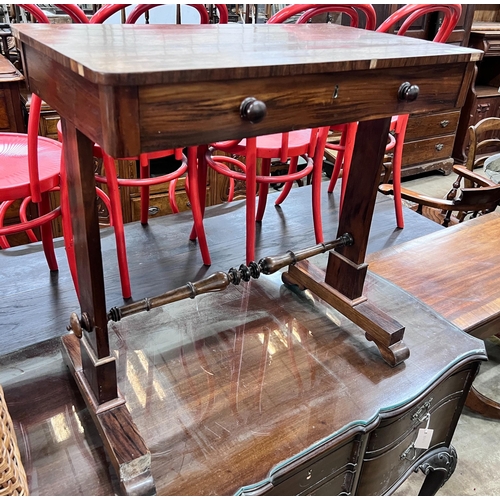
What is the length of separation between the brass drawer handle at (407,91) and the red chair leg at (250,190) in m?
0.58

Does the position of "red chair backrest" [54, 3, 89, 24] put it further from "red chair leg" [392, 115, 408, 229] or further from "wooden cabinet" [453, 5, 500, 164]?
"wooden cabinet" [453, 5, 500, 164]

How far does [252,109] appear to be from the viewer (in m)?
0.68

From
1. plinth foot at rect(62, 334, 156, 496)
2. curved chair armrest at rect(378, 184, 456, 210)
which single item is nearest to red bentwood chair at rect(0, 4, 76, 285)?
plinth foot at rect(62, 334, 156, 496)

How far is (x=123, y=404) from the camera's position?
921 mm

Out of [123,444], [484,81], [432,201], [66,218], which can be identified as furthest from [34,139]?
[484,81]

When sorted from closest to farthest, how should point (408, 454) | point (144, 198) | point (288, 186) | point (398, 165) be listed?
point (408, 454) → point (144, 198) → point (398, 165) → point (288, 186)

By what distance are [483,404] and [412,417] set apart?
0.91 metres

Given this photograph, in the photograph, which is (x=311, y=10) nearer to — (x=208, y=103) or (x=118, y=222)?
(x=118, y=222)

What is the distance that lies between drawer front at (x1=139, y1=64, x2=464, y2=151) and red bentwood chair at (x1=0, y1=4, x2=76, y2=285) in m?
0.62

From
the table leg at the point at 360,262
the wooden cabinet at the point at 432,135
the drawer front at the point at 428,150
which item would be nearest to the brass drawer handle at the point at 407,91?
the table leg at the point at 360,262

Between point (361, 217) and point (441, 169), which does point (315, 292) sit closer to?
point (361, 217)

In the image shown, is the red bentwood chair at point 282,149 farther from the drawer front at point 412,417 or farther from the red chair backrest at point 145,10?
the drawer front at point 412,417

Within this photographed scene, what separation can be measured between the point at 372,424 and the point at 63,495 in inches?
23.6

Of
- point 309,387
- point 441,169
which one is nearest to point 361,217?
point 309,387
